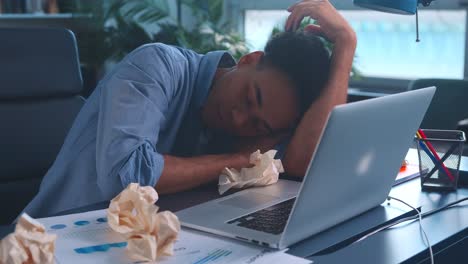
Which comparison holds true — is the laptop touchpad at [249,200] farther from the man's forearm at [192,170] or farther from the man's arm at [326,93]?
the man's arm at [326,93]

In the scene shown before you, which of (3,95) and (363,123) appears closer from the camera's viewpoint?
(363,123)

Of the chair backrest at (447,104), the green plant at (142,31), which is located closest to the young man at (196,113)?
the chair backrest at (447,104)

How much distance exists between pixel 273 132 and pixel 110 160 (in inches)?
17.1

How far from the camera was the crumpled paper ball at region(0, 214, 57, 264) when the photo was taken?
82cm

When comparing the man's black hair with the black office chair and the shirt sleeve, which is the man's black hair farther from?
the black office chair

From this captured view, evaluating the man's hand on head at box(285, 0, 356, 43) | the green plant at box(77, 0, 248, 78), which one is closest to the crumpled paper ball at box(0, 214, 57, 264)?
the man's hand on head at box(285, 0, 356, 43)

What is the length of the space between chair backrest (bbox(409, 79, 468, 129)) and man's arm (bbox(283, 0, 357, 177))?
36.1 inches

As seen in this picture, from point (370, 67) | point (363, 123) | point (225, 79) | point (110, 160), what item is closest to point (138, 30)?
point (370, 67)

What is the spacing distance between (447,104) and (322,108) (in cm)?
105

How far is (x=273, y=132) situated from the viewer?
1573 mm

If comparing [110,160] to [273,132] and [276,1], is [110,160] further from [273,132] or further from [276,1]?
[276,1]

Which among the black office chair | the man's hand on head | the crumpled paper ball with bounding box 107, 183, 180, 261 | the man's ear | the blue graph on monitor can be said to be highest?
the man's hand on head

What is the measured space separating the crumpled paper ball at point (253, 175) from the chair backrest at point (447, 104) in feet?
3.86

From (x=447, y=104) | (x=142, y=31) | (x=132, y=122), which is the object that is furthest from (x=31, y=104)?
(x=142, y=31)
